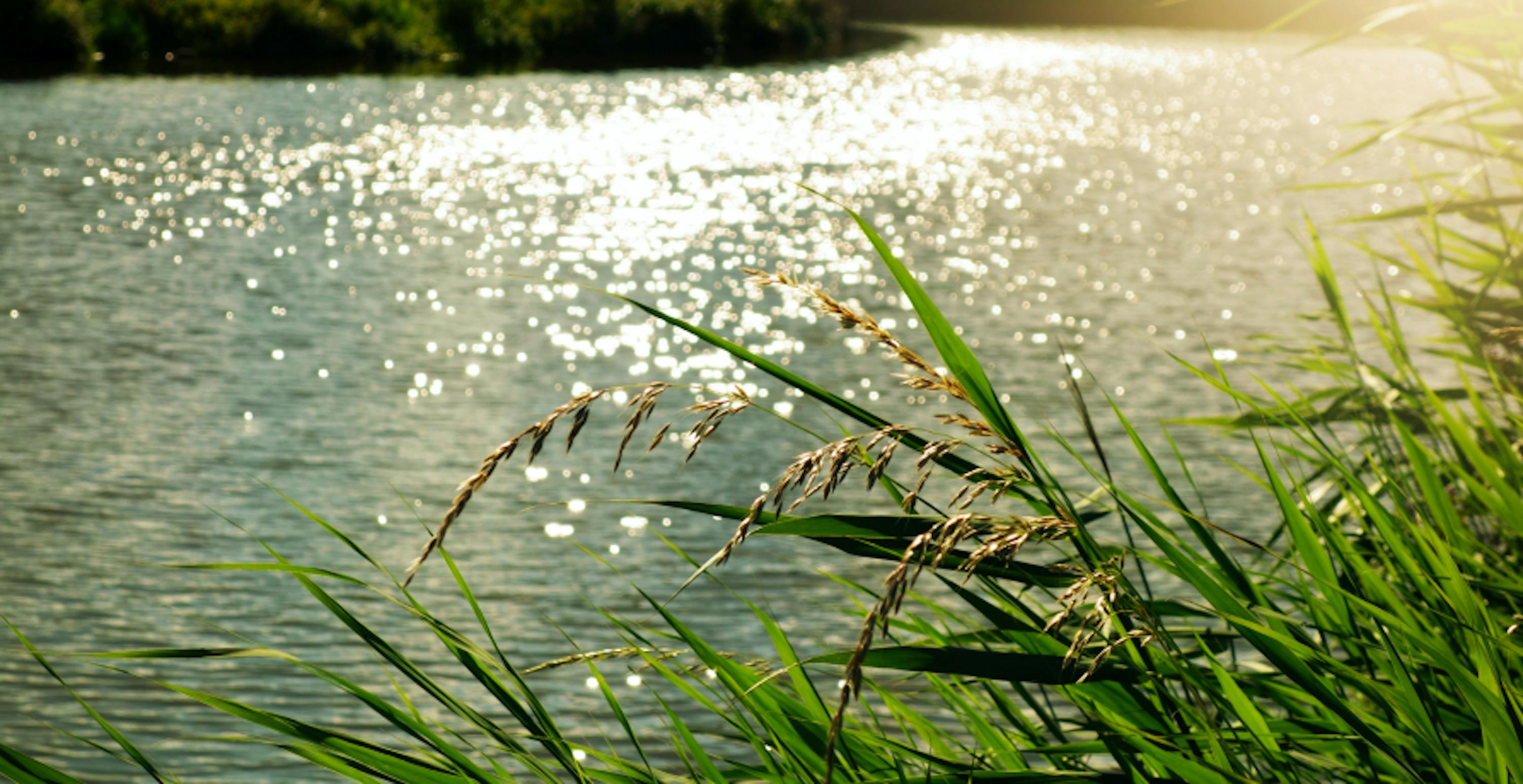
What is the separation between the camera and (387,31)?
98.2 ft

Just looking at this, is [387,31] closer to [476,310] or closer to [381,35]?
[381,35]

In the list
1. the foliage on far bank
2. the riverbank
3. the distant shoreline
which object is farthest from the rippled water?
the distant shoreline

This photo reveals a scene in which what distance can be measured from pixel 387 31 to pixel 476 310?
20340 millimetres

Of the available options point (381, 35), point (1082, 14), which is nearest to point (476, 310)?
point (381, 35)

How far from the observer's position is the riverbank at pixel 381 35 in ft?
83.7

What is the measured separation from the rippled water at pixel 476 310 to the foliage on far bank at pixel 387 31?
260 cm

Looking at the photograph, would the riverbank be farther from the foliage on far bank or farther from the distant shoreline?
the distant shoreline

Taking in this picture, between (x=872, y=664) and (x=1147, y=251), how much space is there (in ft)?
46.1

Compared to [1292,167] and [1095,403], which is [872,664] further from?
[1292,167]

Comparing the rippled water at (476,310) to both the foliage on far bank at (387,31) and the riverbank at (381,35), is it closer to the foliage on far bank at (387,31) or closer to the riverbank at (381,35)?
the riverbank at (381,35)

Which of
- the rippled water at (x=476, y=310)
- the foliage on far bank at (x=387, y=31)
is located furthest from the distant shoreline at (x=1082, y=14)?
the rippled water at (x=476, y=310)

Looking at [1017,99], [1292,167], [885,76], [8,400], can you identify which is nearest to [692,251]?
[8,400]

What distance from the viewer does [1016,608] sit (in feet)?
5.97

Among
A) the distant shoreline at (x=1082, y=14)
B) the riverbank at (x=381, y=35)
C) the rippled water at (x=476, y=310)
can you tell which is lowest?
the rippled water at (x=476, y=310)
